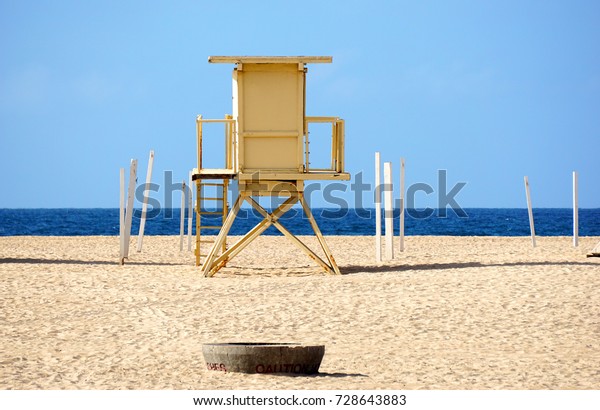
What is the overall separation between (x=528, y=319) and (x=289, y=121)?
678 cm

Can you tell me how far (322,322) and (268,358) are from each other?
365cm

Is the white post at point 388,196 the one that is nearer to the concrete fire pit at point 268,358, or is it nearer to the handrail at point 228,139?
the handrail at point 228,139

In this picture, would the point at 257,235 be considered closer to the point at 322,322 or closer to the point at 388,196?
the point at 388,196

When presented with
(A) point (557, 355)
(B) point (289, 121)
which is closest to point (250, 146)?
(B) point (289, 121)

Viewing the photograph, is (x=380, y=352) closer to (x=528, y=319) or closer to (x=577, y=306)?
(x=528, y=319)

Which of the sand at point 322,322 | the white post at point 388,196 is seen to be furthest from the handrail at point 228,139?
the white post at point 388,196

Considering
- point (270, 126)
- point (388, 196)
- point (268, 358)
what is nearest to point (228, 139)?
point (270, 126)

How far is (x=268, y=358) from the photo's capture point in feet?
35.7

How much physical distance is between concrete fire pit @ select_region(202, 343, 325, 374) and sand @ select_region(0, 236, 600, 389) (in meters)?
0.15

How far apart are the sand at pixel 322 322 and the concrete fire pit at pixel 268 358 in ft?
0.48

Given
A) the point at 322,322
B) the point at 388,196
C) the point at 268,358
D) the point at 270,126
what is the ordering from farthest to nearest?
the point at 388,196, the point at 270,126, the point at 322,322, the point at 268,358

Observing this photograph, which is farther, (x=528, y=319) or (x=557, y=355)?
(x=528, y=319)

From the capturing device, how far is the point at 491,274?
59.0 ft

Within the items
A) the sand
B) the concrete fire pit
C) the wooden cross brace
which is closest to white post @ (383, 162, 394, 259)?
the sand
